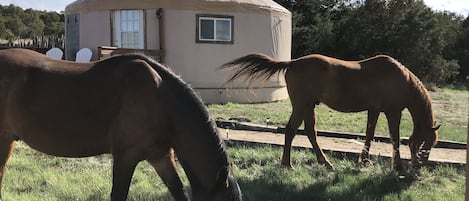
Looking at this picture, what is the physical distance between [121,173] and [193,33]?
9614 mm

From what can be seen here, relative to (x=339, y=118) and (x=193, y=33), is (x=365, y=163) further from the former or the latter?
(x=193, y=33)

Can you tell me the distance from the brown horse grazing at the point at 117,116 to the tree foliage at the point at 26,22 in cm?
3154

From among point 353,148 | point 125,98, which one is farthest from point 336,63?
point 125,98

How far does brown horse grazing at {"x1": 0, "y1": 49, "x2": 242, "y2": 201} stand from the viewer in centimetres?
332

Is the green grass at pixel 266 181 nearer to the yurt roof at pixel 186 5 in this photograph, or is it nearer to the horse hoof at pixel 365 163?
the horse hoof at pixel 365 163

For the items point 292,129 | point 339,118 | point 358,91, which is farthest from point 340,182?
point 339,118

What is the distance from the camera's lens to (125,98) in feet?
11.4

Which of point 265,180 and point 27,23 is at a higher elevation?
point 27,23

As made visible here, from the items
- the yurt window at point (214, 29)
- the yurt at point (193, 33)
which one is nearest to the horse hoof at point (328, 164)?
the yurt at point (193, 33)

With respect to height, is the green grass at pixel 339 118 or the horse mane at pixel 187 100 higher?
the horse mane at pixel 187 100

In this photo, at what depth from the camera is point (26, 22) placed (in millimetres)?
40469

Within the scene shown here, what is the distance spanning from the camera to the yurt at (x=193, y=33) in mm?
12672

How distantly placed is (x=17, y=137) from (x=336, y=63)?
3.72 meters

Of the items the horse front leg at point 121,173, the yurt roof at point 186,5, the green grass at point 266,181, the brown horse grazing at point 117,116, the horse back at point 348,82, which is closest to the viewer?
the brown horse grazing at point 117,116
